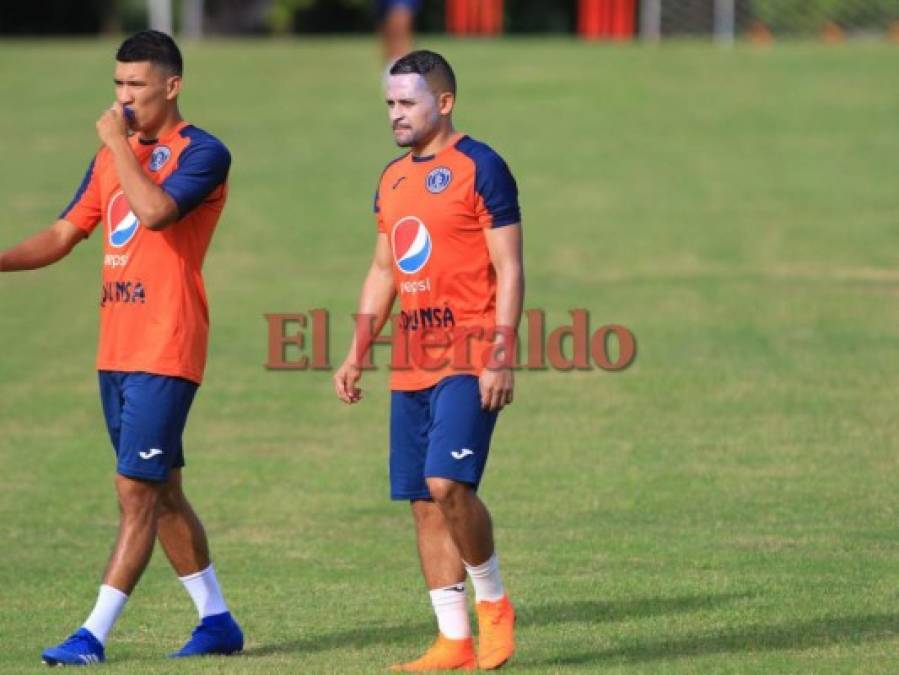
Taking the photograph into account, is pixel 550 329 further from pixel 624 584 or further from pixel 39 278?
pixel 624 584

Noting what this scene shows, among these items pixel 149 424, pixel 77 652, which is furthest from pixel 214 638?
pixel 149 424

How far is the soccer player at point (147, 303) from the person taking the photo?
25.0 feet

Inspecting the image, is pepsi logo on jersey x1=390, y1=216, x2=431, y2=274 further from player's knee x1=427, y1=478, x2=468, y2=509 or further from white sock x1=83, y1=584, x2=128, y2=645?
white sock x1=83, y1=584, x2=128, y2=645

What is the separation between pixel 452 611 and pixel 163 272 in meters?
1.68

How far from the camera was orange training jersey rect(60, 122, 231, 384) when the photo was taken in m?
7.65

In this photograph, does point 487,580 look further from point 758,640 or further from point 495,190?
point 495,190

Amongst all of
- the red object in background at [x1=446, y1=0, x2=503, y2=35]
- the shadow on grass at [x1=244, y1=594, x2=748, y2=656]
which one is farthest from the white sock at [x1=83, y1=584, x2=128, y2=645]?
the red object in background at [x1=446, y1=0, x2=503, y2=35]

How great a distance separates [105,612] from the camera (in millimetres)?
7668

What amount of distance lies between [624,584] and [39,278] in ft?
43.9

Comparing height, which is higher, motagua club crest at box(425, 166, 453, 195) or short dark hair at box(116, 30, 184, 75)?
short dark hair at box(116, 30, 184, 75)

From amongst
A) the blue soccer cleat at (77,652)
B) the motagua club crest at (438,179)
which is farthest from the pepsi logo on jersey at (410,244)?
the blue soccer cleat at (77,652)

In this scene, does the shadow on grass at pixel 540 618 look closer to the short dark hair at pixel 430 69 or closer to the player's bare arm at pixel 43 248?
the player's bare arm at pixel 43 248

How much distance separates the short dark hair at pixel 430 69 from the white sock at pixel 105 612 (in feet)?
7.31

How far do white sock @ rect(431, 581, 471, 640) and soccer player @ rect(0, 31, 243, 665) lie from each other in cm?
112
